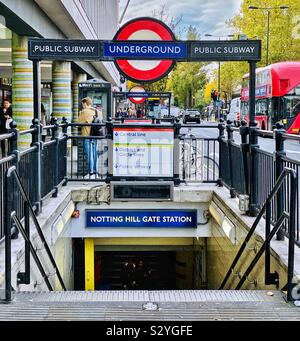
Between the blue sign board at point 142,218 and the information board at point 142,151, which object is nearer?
the information board at point 142,151

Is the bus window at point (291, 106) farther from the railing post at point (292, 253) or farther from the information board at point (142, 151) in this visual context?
the railing post at point (292, 253)

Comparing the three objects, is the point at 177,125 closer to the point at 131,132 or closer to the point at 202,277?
the point at 131,132

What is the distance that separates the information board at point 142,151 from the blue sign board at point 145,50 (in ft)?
6.30

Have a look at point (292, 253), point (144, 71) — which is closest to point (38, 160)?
point (144, 71)

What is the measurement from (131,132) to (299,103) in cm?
2177

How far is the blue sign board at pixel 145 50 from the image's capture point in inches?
287

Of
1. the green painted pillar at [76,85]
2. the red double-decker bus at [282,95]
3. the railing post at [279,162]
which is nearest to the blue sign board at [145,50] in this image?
the railing post at [279,162]

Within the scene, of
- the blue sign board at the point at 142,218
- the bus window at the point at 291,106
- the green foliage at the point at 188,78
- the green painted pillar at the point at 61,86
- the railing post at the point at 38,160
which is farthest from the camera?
the green foliage at the point at 188,78

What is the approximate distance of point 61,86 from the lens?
80.0 ft

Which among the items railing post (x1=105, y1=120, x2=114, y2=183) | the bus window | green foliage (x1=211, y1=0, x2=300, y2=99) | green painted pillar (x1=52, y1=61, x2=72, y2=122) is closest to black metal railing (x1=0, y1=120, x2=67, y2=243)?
railing post (x1=105, y1=120, x2=114, y2=183)

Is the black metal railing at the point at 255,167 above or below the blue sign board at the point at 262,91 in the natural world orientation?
below

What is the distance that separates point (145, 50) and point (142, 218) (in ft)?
10.9

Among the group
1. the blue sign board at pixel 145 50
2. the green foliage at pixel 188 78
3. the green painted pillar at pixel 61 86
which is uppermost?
the green foliage at pixel 188 78
